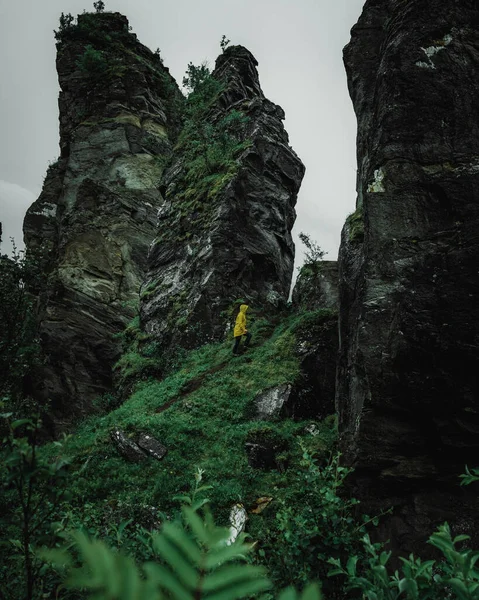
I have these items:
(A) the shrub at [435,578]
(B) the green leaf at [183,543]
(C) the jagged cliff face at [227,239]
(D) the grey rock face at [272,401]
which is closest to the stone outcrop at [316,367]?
(D) the grey rock face at [272,401]

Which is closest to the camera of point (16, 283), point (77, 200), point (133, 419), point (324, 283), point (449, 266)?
point (449, 266)

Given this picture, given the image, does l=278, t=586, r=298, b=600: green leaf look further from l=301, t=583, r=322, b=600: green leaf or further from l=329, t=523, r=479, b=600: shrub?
l=329, t=523, r=479, b=600: shrub

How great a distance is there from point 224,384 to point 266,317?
19.0ft

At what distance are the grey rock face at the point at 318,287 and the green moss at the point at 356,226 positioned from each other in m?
5.13

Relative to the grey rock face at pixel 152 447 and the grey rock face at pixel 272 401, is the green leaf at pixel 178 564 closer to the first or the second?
the grey rock face at pixel 152 447

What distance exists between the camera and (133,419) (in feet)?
35.0

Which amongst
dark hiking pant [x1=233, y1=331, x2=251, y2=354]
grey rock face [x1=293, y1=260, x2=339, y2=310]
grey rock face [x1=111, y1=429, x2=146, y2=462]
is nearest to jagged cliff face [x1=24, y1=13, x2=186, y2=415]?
dark hiking pant [x1=233, y1=331, x2=251, y2=354]

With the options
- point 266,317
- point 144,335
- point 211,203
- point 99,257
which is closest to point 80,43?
point 99,257

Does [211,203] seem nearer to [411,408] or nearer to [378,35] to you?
[378,35]

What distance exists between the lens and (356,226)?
8922 millimetres

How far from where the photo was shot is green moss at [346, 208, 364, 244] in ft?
28.4

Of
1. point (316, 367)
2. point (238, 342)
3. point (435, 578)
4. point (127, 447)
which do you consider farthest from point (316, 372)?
point (435, 578)

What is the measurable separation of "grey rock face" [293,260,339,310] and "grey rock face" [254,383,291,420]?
465 cm

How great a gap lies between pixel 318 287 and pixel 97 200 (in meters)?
18.9
